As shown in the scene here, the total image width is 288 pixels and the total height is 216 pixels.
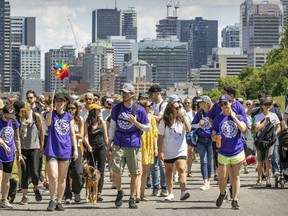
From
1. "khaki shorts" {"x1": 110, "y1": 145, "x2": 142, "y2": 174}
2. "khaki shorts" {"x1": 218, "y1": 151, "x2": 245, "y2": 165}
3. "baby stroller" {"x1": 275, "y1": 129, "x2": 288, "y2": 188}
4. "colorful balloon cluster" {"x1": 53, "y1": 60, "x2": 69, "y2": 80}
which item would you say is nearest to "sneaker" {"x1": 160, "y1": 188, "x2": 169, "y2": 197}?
"khaki shorts" {"x1": 110, "y1": 145, "x2": 142, "y2": 174}

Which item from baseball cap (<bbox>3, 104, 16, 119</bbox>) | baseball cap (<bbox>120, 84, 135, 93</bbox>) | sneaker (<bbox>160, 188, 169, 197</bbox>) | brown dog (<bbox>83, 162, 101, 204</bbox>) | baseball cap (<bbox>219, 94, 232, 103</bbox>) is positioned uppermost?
baseball cap (<bbox>120, 84, 135, 93</bbox>)

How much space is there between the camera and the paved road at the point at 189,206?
Answer: 1781 centimetres

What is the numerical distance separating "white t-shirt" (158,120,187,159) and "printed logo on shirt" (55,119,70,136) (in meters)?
2.06

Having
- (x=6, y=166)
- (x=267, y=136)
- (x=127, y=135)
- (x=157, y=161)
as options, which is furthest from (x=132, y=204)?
(x=267, y=136)

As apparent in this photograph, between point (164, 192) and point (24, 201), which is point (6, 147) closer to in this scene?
point (24, 201)

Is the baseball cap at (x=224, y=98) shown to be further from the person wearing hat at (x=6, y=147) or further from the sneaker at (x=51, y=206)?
the person wearing hat at (x=6, y=147)

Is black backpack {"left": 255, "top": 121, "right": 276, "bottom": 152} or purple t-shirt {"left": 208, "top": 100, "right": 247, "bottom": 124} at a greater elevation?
purple t-shirt {"left": 208, "top": 100, "right": 247, "bottom": 124}

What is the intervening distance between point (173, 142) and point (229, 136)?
1.62 m

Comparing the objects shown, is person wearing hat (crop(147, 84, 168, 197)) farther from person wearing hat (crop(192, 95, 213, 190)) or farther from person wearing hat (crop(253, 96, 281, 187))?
person wearing hat (crop(253, 96, 281, 187))

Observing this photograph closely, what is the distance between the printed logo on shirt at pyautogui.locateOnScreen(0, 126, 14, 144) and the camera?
18.5 m

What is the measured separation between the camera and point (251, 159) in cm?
2833

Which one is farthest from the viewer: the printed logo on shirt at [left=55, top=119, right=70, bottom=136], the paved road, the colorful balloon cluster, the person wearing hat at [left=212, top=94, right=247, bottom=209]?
the colorful balloon cluster

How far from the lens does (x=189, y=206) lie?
18.9m

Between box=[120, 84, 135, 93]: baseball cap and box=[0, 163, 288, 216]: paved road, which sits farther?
box=[120, 84, 135, 93]: baseball cap
